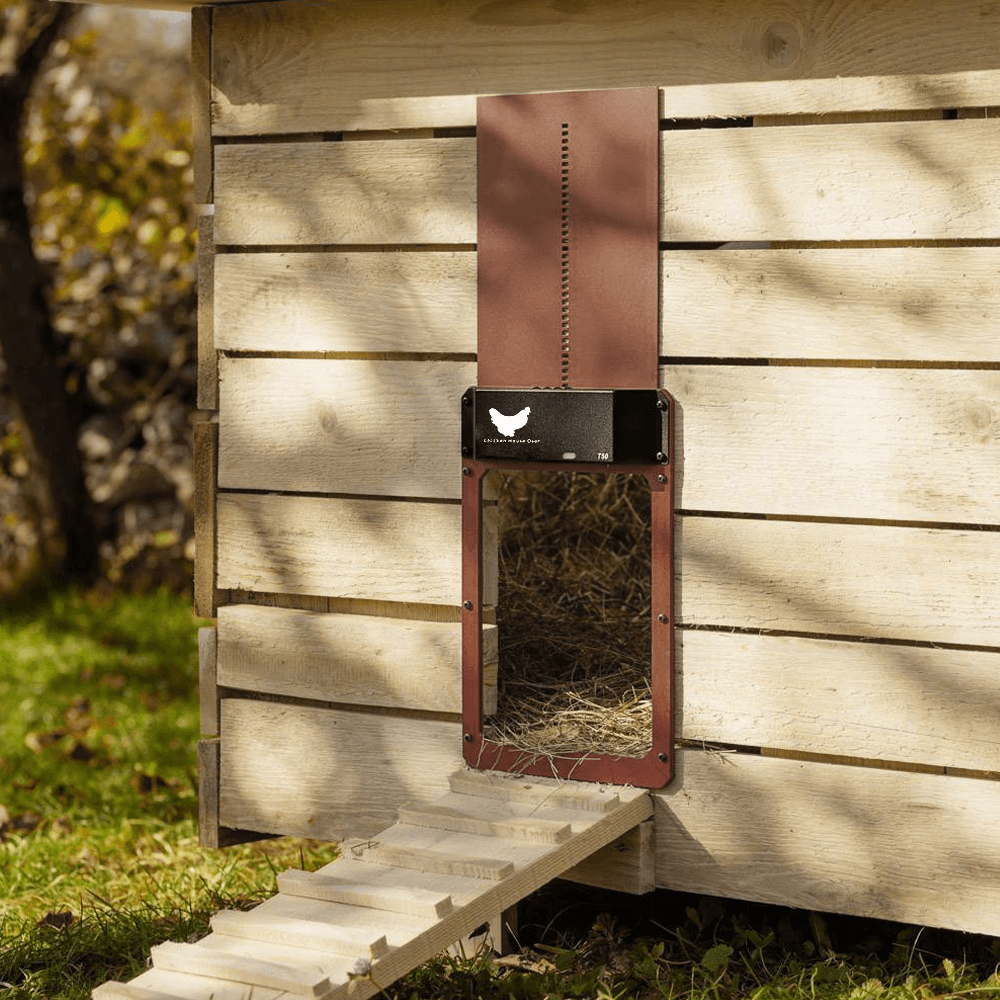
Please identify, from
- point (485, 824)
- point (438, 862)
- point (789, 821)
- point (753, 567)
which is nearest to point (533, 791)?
point (485, 824)

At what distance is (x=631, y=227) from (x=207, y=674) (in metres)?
1.39

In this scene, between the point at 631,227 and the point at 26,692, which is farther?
the point at 26,692

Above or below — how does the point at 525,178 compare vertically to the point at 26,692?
above

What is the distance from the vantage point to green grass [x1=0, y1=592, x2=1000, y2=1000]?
281cm

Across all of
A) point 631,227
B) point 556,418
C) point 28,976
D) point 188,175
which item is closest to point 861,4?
point 631,227

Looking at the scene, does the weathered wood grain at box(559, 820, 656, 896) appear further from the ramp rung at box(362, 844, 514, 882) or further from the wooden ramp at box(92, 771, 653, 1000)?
the ramp rung at box(362, 844, 514, 882)

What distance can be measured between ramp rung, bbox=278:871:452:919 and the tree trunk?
14.1 ft

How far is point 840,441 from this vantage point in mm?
2707

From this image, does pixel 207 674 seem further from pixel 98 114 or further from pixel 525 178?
pixel 98 114

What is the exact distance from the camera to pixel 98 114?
7145 mm

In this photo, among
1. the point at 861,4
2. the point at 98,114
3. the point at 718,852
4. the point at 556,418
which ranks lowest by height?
the point at 718,852

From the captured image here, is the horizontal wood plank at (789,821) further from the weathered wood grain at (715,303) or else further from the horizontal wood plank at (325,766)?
the weathered wood grain at (715,303)

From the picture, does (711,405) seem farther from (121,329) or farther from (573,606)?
(121,329)

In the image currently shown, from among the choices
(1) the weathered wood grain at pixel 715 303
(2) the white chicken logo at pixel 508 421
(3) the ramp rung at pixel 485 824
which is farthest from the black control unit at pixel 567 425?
(3) the ramp rung at pixel 485 824
